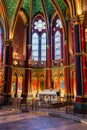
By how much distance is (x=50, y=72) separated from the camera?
80.3ft

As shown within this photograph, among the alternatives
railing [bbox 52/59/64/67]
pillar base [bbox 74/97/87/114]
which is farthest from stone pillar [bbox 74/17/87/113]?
railing [bbox 52/59/64/67]

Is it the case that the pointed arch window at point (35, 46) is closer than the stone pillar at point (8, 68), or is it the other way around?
the stone pillar at point (8, 68)

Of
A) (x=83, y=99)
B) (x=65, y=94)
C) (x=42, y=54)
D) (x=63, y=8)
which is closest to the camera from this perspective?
(x=83, y=99)

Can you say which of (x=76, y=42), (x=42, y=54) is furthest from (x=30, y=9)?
(x=76, y=42)

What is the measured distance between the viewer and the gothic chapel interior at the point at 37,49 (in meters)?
22.3

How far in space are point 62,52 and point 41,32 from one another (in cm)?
457

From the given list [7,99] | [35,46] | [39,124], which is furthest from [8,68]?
[39,124]

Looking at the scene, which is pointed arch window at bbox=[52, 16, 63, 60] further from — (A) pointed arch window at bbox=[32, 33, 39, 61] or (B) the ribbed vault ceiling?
(A) pointed arch window at bbox=[32, 33, 39, 61]

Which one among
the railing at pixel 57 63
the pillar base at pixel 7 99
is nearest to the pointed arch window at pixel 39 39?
the railing at pixel 57 63

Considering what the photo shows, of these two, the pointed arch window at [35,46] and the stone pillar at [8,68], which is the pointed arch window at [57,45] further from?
the stone pillar at [8,68]

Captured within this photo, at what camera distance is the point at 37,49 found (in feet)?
86.1

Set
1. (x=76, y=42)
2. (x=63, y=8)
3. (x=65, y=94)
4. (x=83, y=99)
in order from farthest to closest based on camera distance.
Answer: (x=63, y=8)
(x=65, y=94)
(x=76, y=42)
(x=83, y=99)

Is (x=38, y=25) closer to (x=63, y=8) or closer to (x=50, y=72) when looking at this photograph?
(x=63, y=8)

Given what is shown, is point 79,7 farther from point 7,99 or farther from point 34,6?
point 7,99
